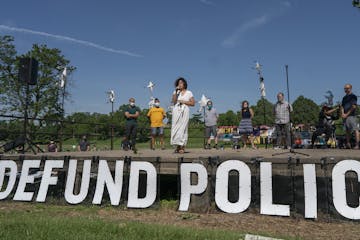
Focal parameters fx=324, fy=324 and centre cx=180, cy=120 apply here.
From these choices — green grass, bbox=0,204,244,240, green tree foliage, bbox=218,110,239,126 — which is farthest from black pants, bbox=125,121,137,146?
green tree foliage, bbox=218,110,239,126

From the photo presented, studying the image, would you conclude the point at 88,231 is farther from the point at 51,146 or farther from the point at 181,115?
the point at 51,146

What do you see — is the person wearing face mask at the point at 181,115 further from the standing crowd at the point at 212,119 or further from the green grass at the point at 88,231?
the green grass at the point at 88,231

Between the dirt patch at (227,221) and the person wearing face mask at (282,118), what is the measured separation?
560cm

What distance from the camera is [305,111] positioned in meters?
73.4

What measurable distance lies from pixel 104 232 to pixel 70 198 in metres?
2.42

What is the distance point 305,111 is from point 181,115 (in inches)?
2842

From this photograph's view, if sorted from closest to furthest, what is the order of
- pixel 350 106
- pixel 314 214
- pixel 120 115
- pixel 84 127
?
pixel 314 214 → pixel 350 106 → pixel 84 127 → pixel 120 115

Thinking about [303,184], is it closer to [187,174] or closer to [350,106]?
[187,174]

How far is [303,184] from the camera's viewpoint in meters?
5.12

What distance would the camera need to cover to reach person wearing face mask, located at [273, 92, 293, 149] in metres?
10.1

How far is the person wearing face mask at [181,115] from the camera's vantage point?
22.9ft

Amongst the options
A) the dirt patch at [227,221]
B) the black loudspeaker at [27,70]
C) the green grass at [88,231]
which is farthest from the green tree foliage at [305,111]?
the green grass at [88,231]

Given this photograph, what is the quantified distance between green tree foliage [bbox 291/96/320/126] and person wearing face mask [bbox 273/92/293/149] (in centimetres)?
6381

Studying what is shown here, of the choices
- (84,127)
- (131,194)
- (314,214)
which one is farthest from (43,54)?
(314,214)
